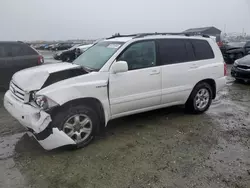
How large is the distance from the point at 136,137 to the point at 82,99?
122 centimetres

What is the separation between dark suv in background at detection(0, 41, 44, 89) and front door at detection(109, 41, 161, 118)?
4467 millimetres

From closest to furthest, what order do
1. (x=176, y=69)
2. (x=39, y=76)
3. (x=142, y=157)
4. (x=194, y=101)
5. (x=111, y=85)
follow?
(x=142, y=157) < (x=39, y=76) < (x=111, y=85) < (x=176, y=69) < (x=194, y=101)

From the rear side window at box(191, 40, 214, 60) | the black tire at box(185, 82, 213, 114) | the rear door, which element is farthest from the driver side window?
the black tire at box(185, 82, 213, 114)

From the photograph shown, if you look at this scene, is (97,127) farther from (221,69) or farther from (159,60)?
(221,69)

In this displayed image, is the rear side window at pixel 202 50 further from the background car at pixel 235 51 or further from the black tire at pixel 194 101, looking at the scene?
the background car at pixel 235 51

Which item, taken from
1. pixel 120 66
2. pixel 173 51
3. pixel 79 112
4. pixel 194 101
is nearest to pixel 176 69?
pixel 173 51

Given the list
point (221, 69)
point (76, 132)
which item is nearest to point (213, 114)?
point (221, 69)

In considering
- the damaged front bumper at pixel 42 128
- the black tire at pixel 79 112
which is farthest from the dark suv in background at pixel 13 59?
the black tire at pixel 79 112

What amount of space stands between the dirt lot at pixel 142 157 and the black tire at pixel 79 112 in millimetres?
139

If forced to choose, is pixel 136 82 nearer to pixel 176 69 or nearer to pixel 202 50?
pixel 176 69

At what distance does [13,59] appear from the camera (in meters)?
7.32

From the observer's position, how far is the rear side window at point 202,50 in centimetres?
521

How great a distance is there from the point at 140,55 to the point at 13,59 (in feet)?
A: 15.4

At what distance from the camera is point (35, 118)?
3.42 meters
